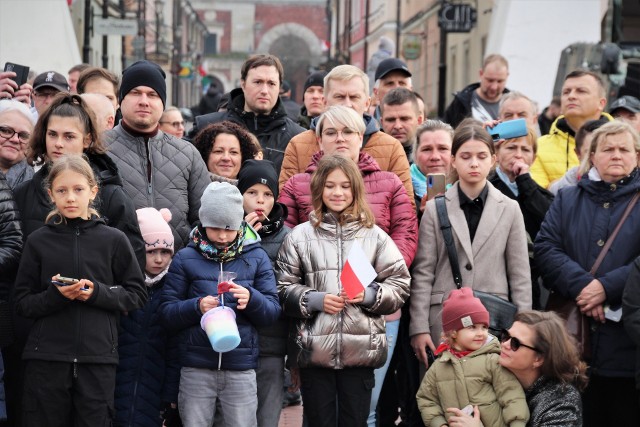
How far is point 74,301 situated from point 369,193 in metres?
1.88

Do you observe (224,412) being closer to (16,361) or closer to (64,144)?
(16,361)

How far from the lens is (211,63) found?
104 metres

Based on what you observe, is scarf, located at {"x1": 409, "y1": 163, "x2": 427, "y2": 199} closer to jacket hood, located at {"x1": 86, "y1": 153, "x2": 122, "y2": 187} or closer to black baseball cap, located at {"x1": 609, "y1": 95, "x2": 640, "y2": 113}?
jacket hood, located at {"x1": 86, "y1": 153, "x2": 122, "y2": 187}

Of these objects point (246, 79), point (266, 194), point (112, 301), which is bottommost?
point (112, 301)

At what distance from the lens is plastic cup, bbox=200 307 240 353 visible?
228 inches

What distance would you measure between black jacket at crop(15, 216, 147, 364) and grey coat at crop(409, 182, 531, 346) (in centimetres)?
173

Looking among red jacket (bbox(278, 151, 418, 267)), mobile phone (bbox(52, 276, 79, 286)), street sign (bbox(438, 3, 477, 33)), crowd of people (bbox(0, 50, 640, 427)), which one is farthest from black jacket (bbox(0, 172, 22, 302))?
street sign (bbox(438, 3, 477, 33))

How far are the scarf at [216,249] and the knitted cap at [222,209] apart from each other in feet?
0.24

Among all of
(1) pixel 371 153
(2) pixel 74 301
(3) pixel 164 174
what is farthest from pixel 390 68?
(2) pixel 74 301

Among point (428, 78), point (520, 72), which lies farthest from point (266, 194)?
point (428, 78)

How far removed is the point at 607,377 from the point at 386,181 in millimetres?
1719

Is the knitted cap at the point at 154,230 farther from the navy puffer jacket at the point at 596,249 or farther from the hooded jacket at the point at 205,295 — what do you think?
the navy puffer jacket at the point at 596,249

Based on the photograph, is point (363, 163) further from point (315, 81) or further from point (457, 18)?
point (457, 18)

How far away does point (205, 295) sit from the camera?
246 inches
